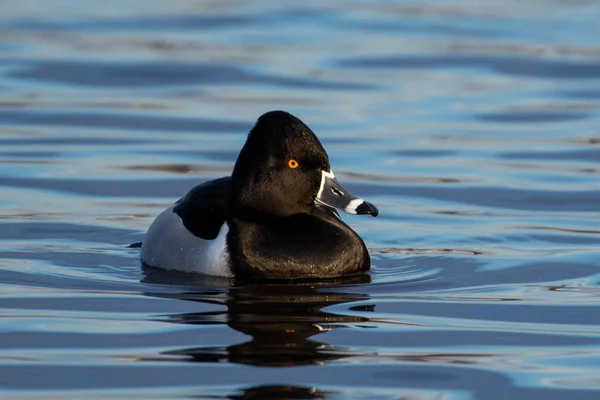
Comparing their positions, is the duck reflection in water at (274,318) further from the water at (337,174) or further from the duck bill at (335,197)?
the duck bill at (335,197)

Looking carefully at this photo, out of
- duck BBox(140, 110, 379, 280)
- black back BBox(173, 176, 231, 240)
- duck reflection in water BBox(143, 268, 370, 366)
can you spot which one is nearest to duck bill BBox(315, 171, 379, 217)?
duck BBox(140, 110, 379, 280)

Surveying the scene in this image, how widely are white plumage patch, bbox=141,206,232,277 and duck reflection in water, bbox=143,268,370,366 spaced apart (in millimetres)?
85

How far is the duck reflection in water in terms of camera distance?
6.37 meters

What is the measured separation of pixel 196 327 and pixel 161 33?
41.8 feet

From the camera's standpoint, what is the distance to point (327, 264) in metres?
8.20

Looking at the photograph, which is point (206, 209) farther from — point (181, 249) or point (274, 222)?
point (274, 222)

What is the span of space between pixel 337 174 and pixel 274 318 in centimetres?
462

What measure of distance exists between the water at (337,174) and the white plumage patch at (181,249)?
0.50ft

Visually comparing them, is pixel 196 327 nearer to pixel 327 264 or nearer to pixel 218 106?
pixel 327 264

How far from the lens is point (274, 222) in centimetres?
839

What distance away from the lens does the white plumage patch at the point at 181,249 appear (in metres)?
8.27

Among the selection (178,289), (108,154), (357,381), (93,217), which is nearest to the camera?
(357,381)

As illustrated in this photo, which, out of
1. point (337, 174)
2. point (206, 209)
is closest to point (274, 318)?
point (206, 209)

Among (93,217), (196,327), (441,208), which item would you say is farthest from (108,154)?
(196,327)
